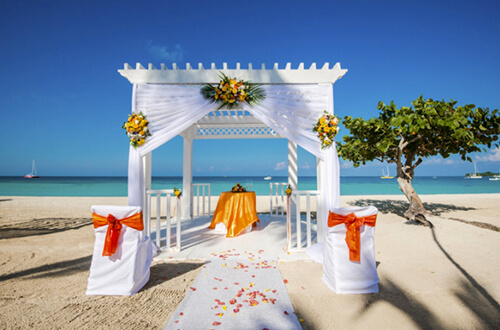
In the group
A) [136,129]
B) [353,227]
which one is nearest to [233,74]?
[136,129]

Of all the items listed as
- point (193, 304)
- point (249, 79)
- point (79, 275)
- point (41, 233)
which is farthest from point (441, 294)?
point (41, 233)

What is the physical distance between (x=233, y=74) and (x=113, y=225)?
2.69 metres

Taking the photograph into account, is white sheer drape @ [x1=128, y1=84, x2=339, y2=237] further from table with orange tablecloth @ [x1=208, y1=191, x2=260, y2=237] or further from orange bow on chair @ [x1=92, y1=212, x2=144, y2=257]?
table with orange tablecloth @ [x1=208, y1=191, x2=260, y2=237]

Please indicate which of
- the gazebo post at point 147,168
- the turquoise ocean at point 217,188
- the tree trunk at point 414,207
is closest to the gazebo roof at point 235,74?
the gazebo post at point 147,168

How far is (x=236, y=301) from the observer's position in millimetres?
2262

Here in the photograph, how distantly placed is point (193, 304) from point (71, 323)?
3.03 ft

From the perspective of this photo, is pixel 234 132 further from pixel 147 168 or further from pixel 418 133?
A: pixel 418 133

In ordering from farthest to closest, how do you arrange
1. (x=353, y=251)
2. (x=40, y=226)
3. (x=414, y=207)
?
1. (x=414, y=207)
2. (x=40, y=226)
3. (x=353, y=251)

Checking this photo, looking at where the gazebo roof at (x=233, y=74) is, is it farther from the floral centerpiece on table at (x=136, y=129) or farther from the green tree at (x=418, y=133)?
the green tree at (x=418, y=133)

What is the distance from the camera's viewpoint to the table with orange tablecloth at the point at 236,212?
15.9 ft

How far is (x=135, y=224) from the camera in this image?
248 cm

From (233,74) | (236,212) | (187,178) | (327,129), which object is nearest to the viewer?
(327,129)

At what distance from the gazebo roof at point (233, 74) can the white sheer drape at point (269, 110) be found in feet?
0.29

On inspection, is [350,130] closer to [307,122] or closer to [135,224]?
[307,122]
